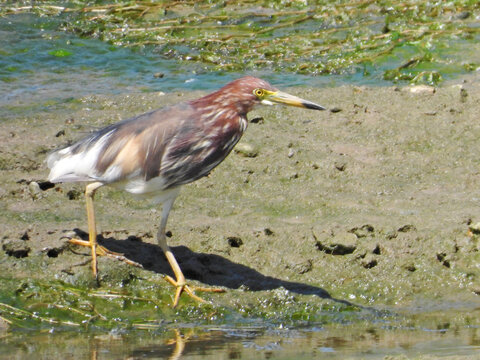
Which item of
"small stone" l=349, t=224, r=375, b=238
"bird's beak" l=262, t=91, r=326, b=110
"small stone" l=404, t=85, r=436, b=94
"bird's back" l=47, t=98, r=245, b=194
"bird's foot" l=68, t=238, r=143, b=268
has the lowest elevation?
"small stone" l=349, t=224, r=375, b=238

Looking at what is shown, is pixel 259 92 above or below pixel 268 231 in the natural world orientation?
above

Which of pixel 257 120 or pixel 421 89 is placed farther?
pixel 421 89

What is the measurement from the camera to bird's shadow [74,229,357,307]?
6789 millimetres

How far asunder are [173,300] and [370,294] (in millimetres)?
1436

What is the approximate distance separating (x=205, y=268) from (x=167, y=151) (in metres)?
0.96

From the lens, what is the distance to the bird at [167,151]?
6.51 m

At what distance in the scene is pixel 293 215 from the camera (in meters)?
7.61

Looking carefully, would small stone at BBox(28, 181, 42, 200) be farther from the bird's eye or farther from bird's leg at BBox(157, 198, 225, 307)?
the bird's eye

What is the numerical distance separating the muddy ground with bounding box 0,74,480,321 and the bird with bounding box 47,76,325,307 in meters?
0.34

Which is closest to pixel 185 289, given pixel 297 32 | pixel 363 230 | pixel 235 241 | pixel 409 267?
pixel 235 241

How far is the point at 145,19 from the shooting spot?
43.7 ft

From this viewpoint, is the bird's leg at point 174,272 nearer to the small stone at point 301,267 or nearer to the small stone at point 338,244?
the small stone at point 301,267

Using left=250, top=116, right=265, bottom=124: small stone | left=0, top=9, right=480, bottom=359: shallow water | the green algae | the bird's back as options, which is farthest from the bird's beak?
the green algae

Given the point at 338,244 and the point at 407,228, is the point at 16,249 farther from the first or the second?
the point at 407,228
